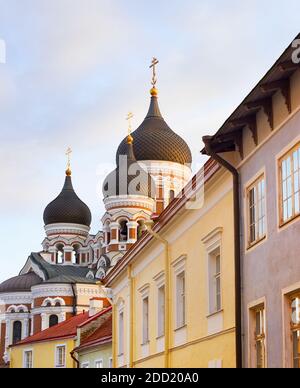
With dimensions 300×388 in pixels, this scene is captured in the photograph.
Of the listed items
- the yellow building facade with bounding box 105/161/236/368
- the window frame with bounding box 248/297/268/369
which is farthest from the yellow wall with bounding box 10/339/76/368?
the window frame with bounding box 248/297/268/369

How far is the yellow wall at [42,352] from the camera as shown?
3734 centimetres

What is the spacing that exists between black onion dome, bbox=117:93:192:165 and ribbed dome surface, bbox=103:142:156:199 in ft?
3.56

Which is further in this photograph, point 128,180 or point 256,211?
point 128,180

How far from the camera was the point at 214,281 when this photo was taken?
15.5 metres

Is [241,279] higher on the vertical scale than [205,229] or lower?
lower

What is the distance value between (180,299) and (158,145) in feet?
166

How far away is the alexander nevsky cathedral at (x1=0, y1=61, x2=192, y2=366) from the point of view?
2500 inches

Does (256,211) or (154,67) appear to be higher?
(154,67)

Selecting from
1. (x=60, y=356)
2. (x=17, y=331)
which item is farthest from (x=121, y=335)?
(x=17, y=331)

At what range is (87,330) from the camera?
3584 centimetres

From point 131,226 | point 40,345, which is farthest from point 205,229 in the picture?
point 131,226

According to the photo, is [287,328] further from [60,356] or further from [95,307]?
[95,307]
